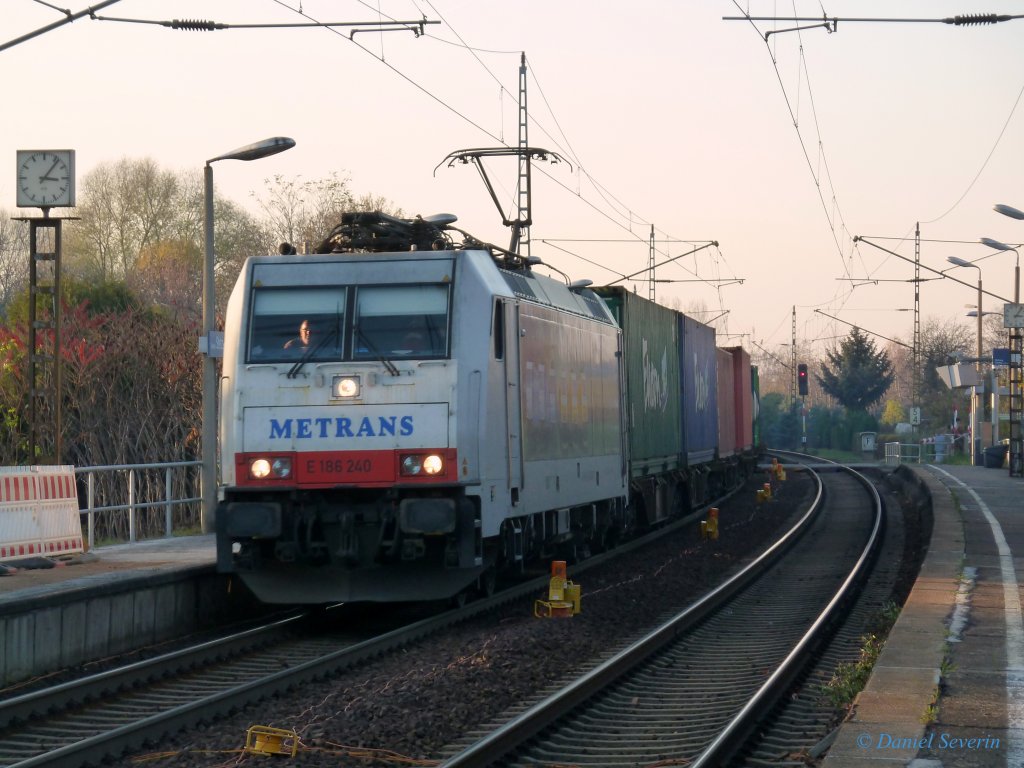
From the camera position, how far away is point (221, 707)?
8.58m

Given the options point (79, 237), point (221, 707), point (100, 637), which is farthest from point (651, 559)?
point (79, 237)

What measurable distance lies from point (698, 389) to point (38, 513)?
1581cm

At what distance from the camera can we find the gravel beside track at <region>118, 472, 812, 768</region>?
745 centimetres

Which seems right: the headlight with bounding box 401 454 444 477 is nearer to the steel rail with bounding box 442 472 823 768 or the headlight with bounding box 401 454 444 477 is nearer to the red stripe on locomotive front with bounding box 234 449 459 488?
the red stripe on locomotive front with bounding box 234 449 459 488

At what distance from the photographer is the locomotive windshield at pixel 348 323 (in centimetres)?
1183

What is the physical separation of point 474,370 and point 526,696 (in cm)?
341

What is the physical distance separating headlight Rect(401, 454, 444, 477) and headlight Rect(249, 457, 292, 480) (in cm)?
101

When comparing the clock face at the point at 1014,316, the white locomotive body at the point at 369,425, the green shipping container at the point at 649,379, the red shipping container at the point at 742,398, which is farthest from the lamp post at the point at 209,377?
the clock face at the point at 1014,316

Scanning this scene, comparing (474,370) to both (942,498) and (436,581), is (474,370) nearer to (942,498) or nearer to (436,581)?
(436,581)

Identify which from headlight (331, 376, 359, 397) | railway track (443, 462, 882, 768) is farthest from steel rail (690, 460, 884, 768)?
headlight (331, 376, 359, 397)

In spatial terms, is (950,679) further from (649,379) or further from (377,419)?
(649,379)

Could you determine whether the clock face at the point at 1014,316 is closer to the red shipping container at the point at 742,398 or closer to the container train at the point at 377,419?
the red shipping container at the point at 742,398

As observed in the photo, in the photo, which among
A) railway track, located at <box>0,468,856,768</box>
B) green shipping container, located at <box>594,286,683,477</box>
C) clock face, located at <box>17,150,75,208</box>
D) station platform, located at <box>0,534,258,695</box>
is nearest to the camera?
railway track, located at <box>0,468,856,768</box>

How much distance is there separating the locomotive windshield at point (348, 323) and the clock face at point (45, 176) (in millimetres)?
3786
